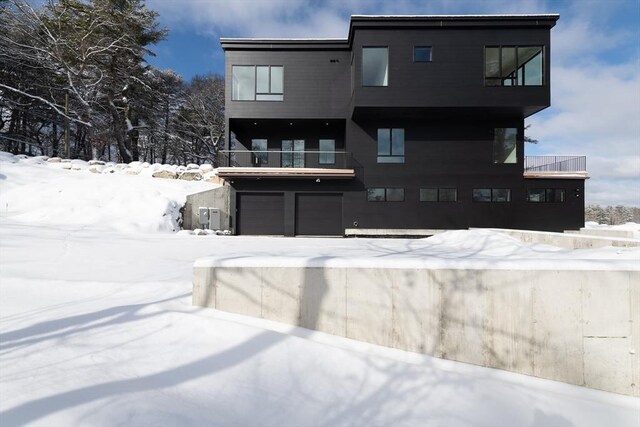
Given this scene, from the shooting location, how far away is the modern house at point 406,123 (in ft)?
50.4

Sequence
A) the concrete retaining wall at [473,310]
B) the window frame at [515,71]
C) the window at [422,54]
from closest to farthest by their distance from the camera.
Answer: the concrete retaining wall at [473,310] → the window frame at [515,71] → the window at [422,54]

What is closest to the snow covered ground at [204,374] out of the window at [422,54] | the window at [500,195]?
the window at [500,195]

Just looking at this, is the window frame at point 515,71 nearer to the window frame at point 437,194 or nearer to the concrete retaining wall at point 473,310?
the window frame at point 437,194

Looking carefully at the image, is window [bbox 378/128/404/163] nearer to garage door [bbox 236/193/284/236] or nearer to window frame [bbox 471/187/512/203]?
window frame [bbox 471/187/512/203]

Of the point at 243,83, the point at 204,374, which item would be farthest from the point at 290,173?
the point at 204,374

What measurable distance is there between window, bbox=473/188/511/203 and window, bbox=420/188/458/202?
3.87 ft

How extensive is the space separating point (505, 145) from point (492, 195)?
299cm

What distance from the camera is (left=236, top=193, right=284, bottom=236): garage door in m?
17.0

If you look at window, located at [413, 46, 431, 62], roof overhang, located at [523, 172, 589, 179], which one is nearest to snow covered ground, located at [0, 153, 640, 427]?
window, located at [413, 46, 431, 62]

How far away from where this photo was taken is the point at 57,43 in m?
22.5

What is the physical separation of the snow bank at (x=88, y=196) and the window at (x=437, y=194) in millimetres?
13451

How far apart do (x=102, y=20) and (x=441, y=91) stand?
25966 mm

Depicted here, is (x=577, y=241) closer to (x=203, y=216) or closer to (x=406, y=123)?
(x=406, y=123)

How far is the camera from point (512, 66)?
15.6 metres
